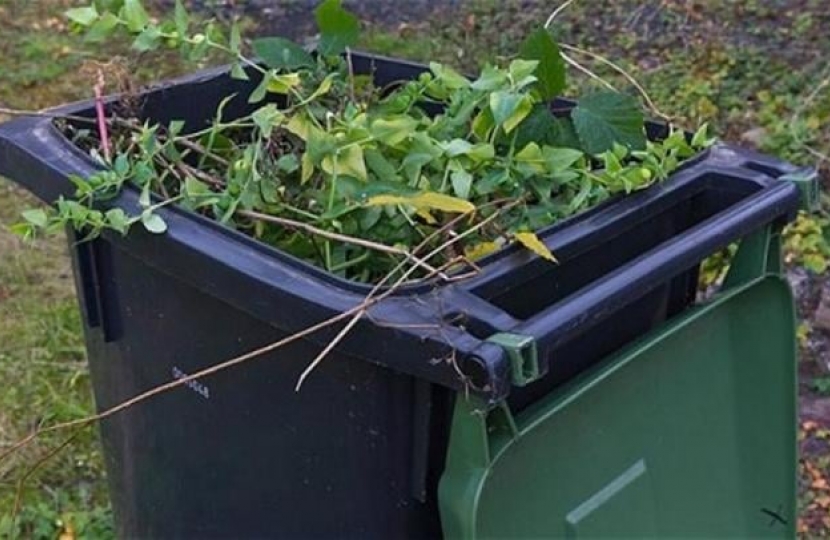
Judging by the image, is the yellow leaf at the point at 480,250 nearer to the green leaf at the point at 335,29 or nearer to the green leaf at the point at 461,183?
the green leaf at the point at 461,183

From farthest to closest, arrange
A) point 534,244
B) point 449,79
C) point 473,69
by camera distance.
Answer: point 473,69 < point 449,79 < point 534,244

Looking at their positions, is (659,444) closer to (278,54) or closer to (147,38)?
(278,54)

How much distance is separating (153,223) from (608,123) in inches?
A: 23.9

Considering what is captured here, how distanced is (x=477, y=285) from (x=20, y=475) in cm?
162

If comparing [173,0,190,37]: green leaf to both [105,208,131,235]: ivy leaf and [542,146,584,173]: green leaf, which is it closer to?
[105,208,131,235]: ivy leaf

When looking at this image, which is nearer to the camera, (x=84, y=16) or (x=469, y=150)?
(x=469, y=150)

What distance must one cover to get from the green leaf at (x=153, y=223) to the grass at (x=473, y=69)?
46.7 inches

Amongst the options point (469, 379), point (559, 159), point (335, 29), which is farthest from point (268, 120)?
point (469, 379)

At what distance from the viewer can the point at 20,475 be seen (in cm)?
262

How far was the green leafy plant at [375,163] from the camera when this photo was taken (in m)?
1.46

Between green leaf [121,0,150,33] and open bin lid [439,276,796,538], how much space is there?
68 centimetres

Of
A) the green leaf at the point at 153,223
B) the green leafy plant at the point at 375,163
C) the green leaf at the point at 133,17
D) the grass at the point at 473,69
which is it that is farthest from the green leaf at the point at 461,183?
the grass at the point at 473,69

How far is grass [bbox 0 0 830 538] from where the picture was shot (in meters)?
2.66

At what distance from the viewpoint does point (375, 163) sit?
1.49m
